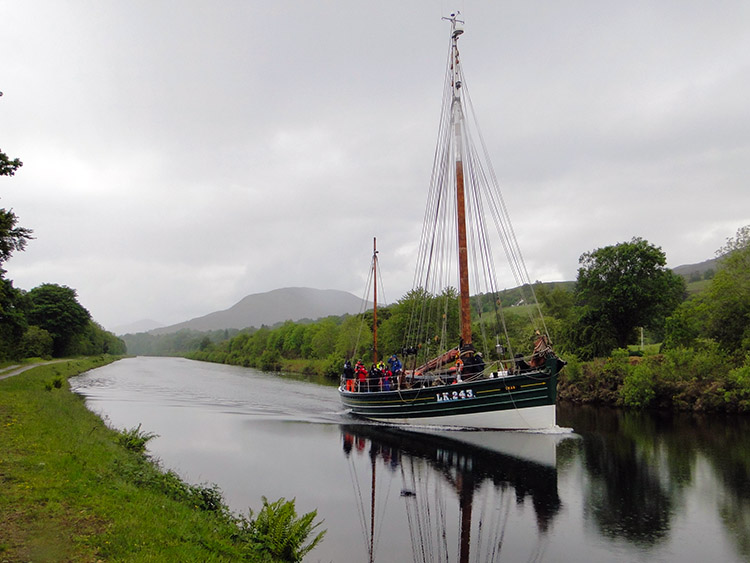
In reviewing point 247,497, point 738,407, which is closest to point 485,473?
point 247,497

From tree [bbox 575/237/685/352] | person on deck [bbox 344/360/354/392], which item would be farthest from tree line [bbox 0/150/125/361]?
tree [bbox 575/237/685/352]

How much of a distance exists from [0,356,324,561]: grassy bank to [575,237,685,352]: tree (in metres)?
41.2

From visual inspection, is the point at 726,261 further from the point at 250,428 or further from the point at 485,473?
the point at 250,428

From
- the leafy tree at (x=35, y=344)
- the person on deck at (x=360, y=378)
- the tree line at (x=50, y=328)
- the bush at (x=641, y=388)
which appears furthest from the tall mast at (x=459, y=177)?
the leafy tree at (x=35, y=344)

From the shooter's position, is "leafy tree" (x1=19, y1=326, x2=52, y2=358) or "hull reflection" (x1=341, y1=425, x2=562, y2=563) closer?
"hull reflection" (x1=341, y1=425, x2=562, y2=563)

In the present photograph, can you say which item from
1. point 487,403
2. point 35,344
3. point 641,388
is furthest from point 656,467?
point 35,344

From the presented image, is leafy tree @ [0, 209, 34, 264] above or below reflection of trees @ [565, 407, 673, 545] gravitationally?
above

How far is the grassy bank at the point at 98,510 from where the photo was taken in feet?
24.1

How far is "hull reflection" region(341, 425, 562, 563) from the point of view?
11.8 metres

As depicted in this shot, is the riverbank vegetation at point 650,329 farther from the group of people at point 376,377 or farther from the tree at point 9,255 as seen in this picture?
the tree at point 9,255

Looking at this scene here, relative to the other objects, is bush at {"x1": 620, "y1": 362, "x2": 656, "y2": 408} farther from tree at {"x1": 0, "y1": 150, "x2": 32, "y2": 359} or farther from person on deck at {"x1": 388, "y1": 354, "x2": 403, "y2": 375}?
tree at {"x1": 0, "y1": 150, "x2": 32, "y2": 359}

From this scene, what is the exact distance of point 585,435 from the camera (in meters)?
24.9

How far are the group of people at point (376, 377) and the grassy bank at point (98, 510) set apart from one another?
1668 cm

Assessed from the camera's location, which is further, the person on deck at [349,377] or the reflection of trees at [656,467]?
the person on deck at [349,377]
